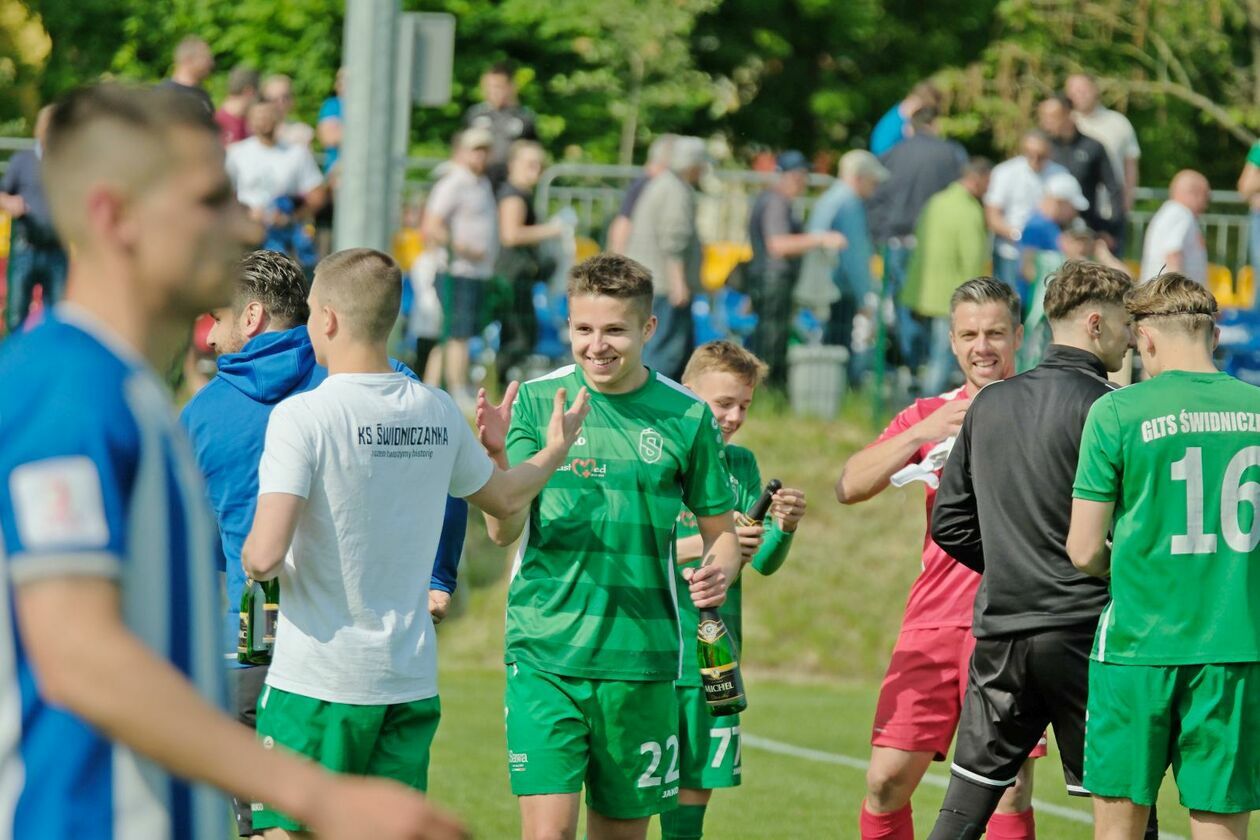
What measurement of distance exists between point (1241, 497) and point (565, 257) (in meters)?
11.0

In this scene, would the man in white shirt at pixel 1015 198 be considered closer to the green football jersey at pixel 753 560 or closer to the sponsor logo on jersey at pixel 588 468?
the green football jersey at pixel 753 560

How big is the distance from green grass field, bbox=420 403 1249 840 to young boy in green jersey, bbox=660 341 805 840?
10.7 feet

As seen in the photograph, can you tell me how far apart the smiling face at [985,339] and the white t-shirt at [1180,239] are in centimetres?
859

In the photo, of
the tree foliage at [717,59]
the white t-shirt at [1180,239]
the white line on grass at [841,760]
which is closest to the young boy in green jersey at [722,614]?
the white line on grass at [841,760]

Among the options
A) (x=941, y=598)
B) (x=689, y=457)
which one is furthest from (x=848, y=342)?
(x=689, y=457)

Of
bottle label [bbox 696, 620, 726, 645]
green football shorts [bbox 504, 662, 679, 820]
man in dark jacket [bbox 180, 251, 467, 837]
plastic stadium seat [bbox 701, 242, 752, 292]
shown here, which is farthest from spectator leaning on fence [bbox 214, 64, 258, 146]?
green football shorts [bbox 504, 662, 679, 820]

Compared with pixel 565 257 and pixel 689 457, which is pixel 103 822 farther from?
pixel 565 257

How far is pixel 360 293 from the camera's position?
16.9 feet

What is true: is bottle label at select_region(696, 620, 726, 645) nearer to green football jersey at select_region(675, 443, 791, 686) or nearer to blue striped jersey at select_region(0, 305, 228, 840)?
green football jersey at select_region(675, 443, 791, 686)

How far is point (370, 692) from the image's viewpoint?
5.12m

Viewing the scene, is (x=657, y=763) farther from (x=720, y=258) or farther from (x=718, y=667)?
(x=720, y=258)

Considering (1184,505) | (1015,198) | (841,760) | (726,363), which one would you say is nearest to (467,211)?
(1015,198)

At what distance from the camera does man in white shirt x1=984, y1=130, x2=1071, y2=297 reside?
50.1 ft

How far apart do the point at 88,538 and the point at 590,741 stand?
12.2ft
